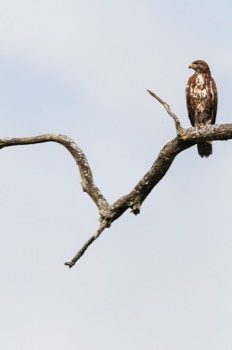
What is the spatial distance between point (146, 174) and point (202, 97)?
26.3ft

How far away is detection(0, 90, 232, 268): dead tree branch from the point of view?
848cm

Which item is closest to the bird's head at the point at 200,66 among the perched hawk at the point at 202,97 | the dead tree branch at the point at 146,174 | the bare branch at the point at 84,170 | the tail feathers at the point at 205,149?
the perched hawk at the point at 202,97

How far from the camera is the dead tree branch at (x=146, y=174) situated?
334 inches

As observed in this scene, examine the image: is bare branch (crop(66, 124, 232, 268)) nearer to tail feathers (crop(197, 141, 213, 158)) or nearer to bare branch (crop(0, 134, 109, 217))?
bare branch (crop(0, 134, 109, 217))

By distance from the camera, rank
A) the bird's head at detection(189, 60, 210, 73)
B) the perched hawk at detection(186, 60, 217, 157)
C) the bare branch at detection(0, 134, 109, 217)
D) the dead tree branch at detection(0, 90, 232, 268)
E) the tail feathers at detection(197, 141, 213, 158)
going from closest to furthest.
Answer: the dead tree branch at detection(0, 90, 232, 268)
the bare branch at detection(0, 134, 109, 217)
the tail feathers at detection(197, 141, 213, 158)
the perched hawk at detection(186, 60, 217, 157)
the bird's head at detection(189, 60, 210, 73)

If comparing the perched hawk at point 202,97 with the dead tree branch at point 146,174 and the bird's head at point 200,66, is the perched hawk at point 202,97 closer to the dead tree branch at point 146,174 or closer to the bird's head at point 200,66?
the bird's head at point 200,66

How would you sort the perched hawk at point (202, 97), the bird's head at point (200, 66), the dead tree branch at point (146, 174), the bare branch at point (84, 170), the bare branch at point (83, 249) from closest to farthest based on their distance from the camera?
the bare branch at point (83, 249)
the dead tree branch at point (146, 174)
the bare branch at point (84, 170)
the perched hawk at point (202, 97)
the bird's head at point (200, 66)

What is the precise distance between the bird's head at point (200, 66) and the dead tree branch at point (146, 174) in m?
8.01

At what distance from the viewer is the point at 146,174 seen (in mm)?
8602

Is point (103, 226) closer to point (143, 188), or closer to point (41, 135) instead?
point (143, 188)

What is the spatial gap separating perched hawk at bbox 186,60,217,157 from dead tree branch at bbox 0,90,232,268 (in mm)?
7551

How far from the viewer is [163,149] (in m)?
8.55

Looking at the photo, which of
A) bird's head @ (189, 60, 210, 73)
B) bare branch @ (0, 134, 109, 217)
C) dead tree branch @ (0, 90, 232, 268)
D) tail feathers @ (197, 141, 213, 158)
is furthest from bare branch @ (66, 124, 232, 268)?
bird's head @ (189, 60, 210, 73)

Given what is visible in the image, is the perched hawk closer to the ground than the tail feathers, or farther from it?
farther from it
